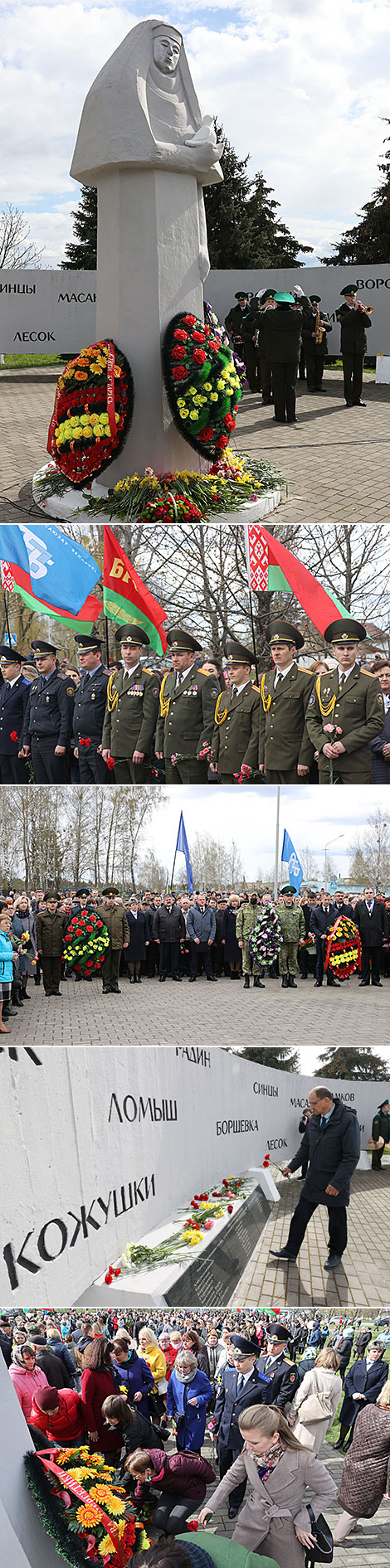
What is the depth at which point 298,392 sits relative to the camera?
45.0ft

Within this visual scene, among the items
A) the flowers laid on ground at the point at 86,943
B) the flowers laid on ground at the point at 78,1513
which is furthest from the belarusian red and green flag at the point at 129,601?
the flowers laid on ground at the point at 78,1513

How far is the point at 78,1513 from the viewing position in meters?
3.53

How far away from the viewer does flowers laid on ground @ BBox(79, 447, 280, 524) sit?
7066 mm

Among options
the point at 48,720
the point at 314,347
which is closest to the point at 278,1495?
the point at 48,720

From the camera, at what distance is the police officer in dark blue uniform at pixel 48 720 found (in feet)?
20.4

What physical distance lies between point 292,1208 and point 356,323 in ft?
31.6

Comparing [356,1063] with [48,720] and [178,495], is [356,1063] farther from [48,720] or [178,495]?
[178,495]

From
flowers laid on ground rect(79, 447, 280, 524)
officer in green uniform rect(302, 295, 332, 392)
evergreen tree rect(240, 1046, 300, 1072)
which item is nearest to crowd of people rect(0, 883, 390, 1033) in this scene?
evergreen tree rect(240, 1046, 300, 1072)

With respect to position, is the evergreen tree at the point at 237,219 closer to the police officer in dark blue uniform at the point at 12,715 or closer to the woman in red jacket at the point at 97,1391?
the police officer in dark blue uniform at the point at 12,715

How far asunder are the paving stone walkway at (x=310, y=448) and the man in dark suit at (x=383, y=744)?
41.6 inches

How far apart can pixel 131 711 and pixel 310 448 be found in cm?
441

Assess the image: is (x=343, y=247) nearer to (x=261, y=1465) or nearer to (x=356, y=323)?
(x=356, y=323)

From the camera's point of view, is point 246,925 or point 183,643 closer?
point 183,643

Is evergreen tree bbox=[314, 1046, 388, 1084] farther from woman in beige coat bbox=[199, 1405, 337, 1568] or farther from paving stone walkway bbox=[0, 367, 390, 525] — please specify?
paving stone walkway bbox=[0, 367, 390, 525]
